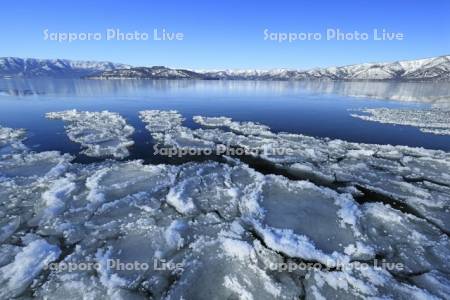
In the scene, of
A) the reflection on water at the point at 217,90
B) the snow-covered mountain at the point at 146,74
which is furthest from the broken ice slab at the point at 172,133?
the snow-covered mountain at the point at 146,74

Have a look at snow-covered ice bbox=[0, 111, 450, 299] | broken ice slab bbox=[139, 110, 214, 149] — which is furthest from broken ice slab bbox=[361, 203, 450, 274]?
broken ice slab bbox=[139, 110, 214, 149]

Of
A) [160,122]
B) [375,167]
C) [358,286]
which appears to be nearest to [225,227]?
[358,286]

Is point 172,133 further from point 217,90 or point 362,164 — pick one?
point 217,90

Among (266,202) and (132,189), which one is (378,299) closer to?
(266,202)

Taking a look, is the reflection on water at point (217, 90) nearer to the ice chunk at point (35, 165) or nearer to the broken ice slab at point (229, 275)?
the broken ice slab at point (229, 275)

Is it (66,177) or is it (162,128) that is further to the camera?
(162,128)

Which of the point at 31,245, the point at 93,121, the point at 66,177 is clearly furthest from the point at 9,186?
the point at 93,121

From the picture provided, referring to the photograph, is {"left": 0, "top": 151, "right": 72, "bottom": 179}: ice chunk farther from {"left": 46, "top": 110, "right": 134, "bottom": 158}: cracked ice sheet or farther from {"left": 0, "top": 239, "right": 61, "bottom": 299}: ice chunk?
{"left": 0, "top": 239, "right": 61, "bottom": 299}: ice chunk
